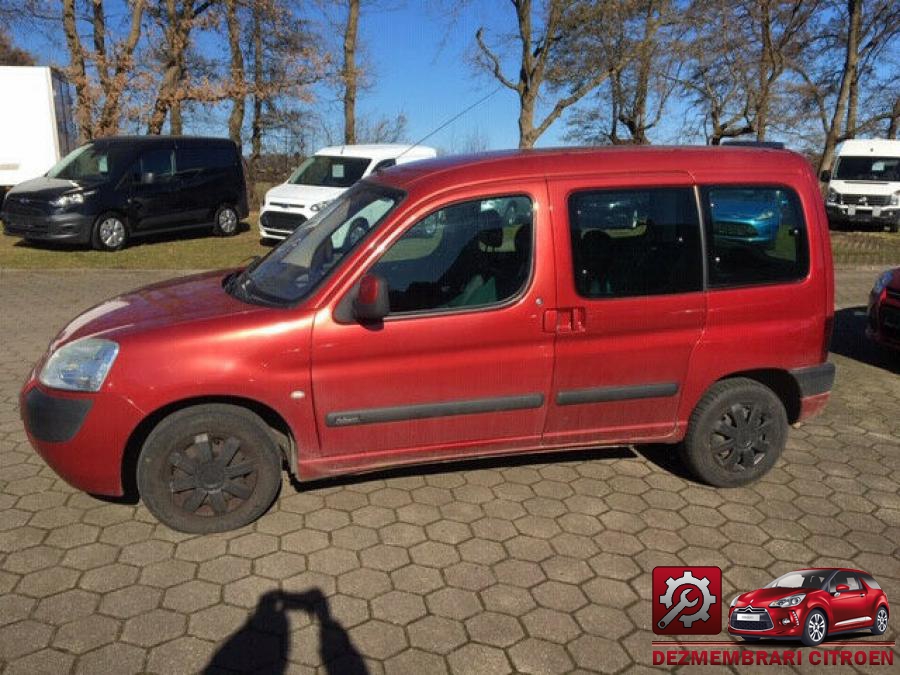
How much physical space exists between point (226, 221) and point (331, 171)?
2.53 metres

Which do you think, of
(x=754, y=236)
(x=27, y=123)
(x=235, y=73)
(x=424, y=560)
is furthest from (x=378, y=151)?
(x=424, y=560)

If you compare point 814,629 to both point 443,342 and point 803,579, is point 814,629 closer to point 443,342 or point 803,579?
point 803,579

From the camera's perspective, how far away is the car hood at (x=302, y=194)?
1300 cm

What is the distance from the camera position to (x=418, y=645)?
287 centimetres

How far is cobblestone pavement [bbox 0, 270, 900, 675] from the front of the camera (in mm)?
2842

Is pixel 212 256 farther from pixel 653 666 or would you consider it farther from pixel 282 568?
pixel 653 666

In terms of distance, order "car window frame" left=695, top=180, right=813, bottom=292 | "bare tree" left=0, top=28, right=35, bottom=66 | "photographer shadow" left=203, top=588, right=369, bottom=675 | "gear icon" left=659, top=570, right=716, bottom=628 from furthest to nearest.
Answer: "bare tree" left=0, top=28, right=35, bottom=66 → "car window frame" left=695, top=180, right=813, bottom=292 → "gear icon" left=659, top=570, right=716, bottom=628 → "photographer shadow" left=203, top=588, right=369, bottom=675

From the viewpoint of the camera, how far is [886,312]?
Result: 650 cm

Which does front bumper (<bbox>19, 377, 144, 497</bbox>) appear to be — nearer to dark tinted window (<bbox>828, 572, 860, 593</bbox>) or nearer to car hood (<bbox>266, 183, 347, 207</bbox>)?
dark tinted window (<bbox>828, 572, 860, 593</bbox>)

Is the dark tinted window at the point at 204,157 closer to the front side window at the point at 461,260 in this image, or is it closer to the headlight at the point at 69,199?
the headlight at the point at 69,199

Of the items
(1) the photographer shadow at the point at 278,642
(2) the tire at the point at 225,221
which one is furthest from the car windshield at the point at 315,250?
(2) the tire at the point at 225,221

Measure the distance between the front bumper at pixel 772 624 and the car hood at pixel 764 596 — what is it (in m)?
0.05

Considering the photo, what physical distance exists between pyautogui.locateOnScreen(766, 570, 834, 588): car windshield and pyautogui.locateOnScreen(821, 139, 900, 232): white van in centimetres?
1767

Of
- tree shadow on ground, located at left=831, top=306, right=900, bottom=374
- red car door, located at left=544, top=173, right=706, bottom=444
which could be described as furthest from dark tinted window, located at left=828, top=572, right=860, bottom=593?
tree shadow on ground, located at left=831, top=306, right=900, bottom=374
